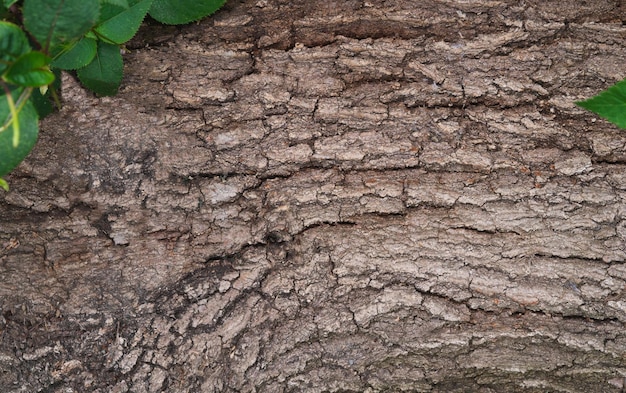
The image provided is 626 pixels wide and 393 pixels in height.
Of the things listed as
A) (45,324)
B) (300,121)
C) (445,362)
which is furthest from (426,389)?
(45,324)

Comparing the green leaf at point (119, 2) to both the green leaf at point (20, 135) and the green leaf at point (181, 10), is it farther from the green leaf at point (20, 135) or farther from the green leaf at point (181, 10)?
the green leaf at point (20, 135)

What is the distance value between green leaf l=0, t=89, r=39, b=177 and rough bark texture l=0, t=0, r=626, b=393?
0.34 meters

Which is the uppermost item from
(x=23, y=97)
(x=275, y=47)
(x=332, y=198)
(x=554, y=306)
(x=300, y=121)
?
(x=23, y=97)

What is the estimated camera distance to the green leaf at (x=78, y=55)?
1424 millimetres

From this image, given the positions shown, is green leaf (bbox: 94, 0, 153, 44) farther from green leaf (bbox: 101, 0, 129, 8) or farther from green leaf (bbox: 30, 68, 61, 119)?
green leaf (bbox: 30, 68, 61, 119)

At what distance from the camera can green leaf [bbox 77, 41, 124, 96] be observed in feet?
4.94

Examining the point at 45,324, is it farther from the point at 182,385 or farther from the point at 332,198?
the point at 332,198

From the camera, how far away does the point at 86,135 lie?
1.58 m

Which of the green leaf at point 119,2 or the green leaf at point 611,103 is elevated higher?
the green leaf at point 119,2

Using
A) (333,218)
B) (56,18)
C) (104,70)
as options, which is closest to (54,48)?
(56,18)

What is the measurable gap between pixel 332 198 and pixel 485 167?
1.35ft

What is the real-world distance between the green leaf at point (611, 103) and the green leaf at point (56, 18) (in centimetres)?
116

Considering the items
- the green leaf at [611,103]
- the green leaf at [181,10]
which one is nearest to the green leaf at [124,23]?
the green leaf at [181,10]

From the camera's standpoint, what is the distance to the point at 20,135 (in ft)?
3.99
